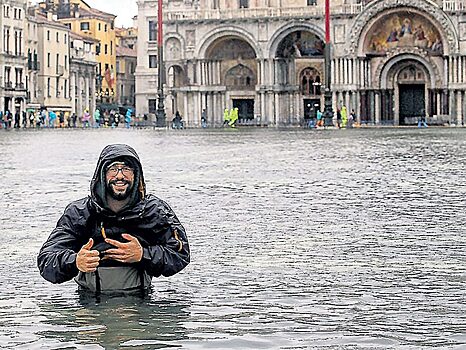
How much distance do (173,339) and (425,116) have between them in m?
73.1

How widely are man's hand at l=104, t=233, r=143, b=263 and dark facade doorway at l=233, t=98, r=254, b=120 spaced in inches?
3065

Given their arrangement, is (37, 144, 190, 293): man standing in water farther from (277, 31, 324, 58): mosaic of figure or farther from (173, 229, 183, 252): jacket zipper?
(277, 31, 324, 58): mosaic of figure

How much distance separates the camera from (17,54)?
309 ft

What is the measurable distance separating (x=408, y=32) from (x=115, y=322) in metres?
72.9

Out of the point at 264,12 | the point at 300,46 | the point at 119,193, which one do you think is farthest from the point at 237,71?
the point at 119,193

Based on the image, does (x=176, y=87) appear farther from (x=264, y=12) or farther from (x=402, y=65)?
(x=402, y=65)

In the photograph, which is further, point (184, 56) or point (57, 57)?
point (57, 57)

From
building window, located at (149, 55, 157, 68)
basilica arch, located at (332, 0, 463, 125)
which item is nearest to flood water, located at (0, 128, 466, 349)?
basilica arch, located at (332, 0, 463, 125)

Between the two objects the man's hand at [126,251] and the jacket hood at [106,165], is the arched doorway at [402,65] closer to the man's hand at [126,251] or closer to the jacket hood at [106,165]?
the jacket hood at [106,165]

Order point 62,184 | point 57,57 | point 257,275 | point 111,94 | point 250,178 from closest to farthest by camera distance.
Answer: point 257,275 < point 62,184 < point 250,178 < point 57,57 < point 111,94

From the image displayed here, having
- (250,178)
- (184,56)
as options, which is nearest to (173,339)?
(250,178)

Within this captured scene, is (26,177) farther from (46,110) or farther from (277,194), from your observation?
(46,110)

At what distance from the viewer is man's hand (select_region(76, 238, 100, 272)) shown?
7539 millimetres

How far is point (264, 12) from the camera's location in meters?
83.6
